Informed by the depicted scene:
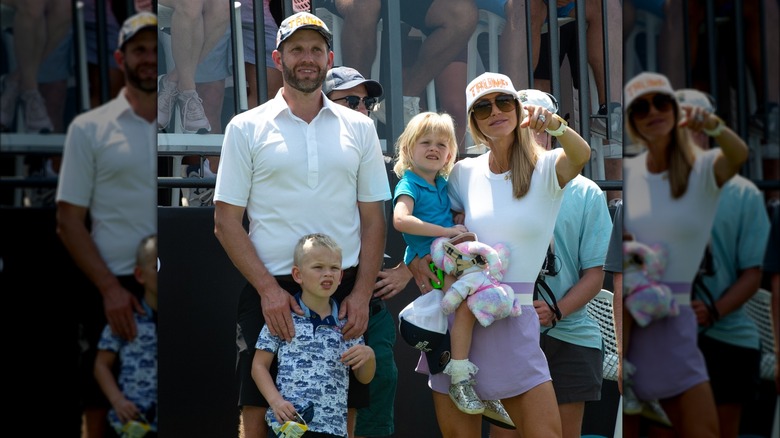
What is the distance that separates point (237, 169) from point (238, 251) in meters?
0.27

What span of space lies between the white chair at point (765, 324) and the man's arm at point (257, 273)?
2112 millimetres

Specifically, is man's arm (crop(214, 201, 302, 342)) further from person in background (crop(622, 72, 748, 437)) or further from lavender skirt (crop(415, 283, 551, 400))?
person in background (crop(622, 72, 748, 437))

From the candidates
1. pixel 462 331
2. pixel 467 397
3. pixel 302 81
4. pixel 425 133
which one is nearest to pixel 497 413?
pixel 467 397

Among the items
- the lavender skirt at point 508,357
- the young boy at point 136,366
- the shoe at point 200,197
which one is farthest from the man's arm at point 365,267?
the young boy at point 136,366

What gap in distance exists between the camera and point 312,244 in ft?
9.95

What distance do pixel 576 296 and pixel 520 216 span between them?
0.61 metres

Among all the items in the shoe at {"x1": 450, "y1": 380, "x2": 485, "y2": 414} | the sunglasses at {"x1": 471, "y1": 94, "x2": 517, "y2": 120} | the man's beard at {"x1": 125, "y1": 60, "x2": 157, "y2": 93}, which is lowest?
the shoe at {"x1": 450, "y1": 380, "x2": 485, "y2": 414}

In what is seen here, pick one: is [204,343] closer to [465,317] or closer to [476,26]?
[465,317]

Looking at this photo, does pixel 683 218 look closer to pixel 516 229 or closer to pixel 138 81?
pixel 138 81

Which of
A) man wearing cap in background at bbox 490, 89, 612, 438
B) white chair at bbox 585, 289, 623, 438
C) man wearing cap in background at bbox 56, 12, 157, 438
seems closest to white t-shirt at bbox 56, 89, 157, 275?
man wearing cap in background at bbox 56, 12, 157, 438

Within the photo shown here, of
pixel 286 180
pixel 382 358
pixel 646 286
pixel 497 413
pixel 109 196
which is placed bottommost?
pixel 497 413

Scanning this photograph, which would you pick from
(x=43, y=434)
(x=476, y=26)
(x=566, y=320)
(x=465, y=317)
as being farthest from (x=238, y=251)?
(x=43, y=434)

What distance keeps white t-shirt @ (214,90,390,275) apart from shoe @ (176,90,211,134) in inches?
26.8

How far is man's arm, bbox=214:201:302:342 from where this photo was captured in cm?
301
